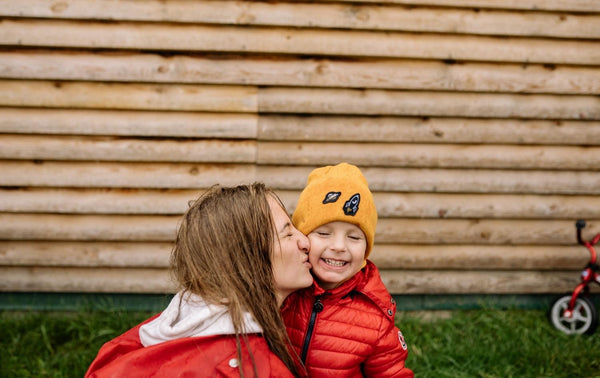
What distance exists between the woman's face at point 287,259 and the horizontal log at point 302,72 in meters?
1.67

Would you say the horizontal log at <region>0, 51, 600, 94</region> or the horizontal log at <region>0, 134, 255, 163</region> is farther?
the horizontal log at <region>0, 134, 255, 163</region>

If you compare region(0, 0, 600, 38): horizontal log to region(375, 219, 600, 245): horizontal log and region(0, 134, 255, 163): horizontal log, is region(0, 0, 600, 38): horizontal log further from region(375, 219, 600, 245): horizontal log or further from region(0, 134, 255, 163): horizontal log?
region(375, 219, 600, 245): horizontal log

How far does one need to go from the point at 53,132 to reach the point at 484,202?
9.88 feet

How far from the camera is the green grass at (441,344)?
2963 millimetres

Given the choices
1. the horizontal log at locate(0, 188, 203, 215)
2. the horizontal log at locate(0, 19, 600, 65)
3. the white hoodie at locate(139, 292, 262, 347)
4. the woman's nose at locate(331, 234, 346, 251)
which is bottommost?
the white hoodie at locate(139, 292, 262, 347)

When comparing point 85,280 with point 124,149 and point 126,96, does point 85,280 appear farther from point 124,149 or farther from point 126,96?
point 126,96

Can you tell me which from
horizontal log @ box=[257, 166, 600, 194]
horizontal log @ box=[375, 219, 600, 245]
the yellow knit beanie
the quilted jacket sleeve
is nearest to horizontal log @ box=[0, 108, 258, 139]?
horizontal log @ box=[257, 166, 600, 194]

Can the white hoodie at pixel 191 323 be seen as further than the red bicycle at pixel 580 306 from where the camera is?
No

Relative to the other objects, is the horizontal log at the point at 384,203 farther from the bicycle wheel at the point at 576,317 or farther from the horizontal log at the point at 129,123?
the bicycle wheel at the point at 576,317

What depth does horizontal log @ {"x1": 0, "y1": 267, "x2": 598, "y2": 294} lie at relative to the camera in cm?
341

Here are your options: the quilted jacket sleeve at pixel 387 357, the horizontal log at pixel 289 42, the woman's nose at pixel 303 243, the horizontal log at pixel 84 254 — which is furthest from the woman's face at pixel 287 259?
the horizontal log at pixel 84 254

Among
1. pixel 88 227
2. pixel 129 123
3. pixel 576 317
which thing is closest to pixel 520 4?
pixel 576 317

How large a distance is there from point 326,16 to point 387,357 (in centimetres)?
218

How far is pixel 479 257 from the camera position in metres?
3.59
